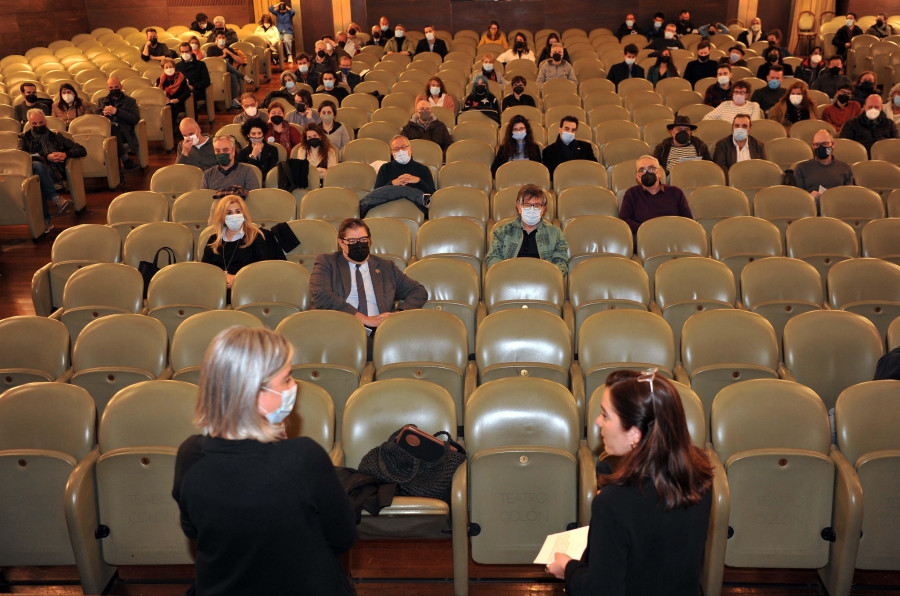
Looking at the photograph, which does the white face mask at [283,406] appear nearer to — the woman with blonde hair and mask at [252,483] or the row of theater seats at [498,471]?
the woman with blonde hair and mask at [252,483]

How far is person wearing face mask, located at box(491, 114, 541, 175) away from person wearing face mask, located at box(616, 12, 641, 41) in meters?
8.28

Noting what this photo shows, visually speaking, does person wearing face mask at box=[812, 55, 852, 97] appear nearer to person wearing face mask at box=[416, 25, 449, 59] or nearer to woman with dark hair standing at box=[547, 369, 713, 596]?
person wearing face mask at box=[416, 25, 449, 59]

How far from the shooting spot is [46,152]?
870 centimetres

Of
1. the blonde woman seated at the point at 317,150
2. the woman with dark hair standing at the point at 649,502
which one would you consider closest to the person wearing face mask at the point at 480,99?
the blonde woman seated at the point at 317,150

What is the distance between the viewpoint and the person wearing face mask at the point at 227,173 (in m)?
7.44

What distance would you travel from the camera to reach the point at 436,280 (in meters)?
5.47

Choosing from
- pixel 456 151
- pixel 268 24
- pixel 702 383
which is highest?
pixel 268 24

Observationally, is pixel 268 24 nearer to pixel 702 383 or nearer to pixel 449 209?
pixel 449 209

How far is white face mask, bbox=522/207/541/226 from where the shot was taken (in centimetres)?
577

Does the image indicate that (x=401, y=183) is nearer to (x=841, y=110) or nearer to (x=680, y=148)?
(x=680, y=148)

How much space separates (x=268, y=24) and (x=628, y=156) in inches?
397

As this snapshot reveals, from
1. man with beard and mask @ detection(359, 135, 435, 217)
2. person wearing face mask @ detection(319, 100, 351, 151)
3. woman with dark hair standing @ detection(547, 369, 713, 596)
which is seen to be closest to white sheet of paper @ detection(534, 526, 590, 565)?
woman with dark hair standing @ detection(547, 369, 713, 596)

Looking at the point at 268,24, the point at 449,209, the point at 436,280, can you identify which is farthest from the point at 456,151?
the point at 268,24

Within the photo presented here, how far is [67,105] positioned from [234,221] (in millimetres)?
5509
